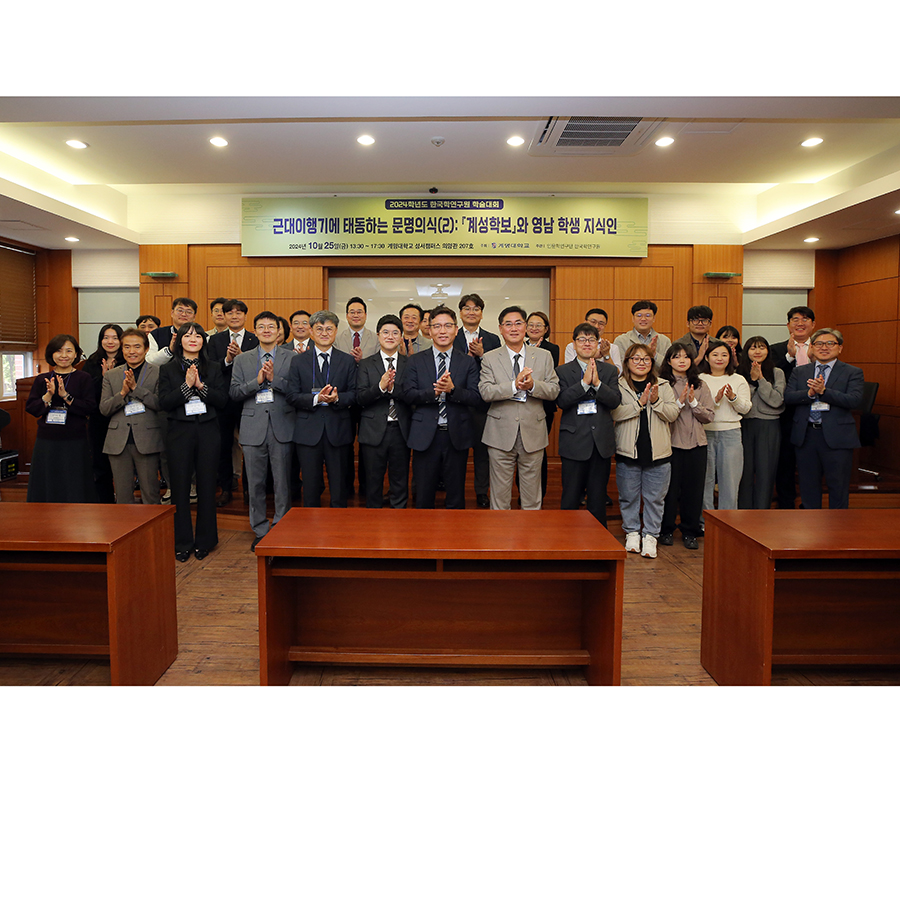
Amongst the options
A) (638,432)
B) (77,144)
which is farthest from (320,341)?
(77,144)

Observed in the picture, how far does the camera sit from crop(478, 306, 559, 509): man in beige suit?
4.29 metres

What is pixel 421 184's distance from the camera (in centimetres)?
766

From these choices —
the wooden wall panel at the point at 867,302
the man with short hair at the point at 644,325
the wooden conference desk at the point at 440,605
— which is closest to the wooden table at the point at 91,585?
the wooden conference desk at the point at 440,605

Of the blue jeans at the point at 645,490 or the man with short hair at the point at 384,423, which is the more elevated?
the man with short hair at the point at 384,423

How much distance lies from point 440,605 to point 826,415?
139 inches

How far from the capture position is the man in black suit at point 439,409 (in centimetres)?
431

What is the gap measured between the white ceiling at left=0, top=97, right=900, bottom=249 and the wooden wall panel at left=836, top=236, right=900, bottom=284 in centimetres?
23

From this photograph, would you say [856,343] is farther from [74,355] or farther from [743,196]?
[74,355]

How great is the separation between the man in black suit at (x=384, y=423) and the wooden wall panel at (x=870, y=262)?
608 cm

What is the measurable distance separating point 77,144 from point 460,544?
549cm

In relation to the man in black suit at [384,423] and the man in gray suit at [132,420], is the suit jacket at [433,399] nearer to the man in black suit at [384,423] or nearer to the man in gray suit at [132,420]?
the man in black suit at [384,423]

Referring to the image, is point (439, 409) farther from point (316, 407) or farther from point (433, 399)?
point (316, 407)

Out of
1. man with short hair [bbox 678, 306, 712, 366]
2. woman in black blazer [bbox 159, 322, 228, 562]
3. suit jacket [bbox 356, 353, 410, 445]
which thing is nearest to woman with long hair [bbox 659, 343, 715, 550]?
man with short hair [bbox 678, 306, 712, 366]
